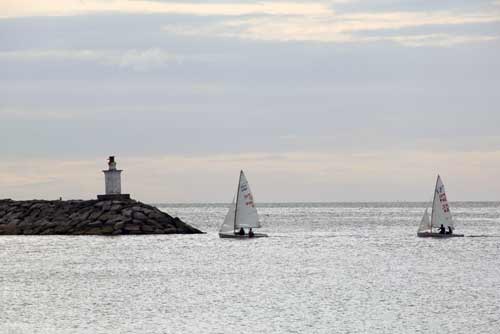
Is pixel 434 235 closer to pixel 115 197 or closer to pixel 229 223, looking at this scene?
pixel 229 223

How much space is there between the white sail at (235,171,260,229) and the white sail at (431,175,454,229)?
14.3m

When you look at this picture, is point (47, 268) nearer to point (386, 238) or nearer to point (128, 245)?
point (128, 245)

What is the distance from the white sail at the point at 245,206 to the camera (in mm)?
81500

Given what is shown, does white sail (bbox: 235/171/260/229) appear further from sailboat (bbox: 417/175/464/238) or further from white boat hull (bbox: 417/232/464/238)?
white boat hull (bbox: 417/232/464/238)

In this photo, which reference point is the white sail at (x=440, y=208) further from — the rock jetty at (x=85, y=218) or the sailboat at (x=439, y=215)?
the rock jetty at (x=85, y=218)

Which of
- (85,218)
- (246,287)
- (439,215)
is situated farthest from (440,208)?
(246,287)

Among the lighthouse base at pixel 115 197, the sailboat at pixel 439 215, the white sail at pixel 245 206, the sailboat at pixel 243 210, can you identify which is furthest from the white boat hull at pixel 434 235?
the lighthouse base at pixel 115 197

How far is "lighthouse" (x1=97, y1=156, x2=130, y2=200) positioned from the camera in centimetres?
8700

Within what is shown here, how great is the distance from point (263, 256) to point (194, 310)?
2889 cm

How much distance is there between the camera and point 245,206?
81938 mm

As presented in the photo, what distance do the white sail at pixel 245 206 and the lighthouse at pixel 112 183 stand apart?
33.7 feet

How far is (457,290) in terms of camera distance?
164ft

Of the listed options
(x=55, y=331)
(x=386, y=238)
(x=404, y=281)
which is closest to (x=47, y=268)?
(x=404, y=281)

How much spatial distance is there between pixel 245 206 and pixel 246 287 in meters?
30.3
